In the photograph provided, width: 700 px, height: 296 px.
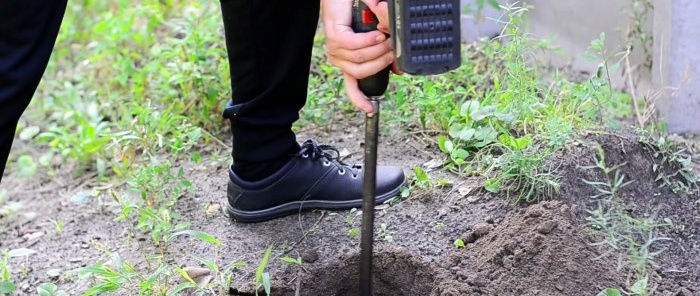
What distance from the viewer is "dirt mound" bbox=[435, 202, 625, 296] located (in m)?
2.51

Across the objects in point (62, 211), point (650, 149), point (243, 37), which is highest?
point (243, 37)

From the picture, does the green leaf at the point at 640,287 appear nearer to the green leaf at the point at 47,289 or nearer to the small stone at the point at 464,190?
the small stone at the point at 464,190

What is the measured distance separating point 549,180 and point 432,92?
687 millimetres

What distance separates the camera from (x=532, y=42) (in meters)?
3.69

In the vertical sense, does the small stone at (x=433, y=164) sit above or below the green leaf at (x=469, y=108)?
below

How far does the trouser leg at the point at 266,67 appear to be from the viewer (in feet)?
9.00

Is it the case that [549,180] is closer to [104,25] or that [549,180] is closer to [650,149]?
[650,149]

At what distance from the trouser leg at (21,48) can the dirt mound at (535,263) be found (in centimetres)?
110

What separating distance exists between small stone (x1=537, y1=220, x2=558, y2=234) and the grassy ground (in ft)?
0.41

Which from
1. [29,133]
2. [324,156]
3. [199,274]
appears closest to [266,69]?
[324,156]

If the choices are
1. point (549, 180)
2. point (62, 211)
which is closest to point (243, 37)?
point (549, 180)

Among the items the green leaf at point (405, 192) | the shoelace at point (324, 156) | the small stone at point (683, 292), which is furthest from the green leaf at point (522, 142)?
the small stone at point (683, 292)

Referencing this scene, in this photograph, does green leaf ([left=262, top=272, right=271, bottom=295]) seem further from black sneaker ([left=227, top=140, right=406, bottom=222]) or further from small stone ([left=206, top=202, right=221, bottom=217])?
small stone ([left=206, top=202, right=221, bottom=217])

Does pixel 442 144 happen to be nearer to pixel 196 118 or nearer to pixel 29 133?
pixel 196 118
